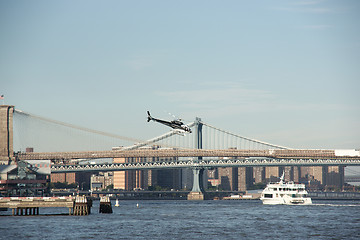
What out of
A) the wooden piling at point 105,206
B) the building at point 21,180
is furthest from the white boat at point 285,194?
the wooden piling at point 105,206

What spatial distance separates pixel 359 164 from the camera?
17388cm

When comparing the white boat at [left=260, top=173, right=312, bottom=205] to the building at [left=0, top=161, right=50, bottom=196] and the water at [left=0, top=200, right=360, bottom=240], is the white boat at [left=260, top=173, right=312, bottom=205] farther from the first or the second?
the building at [left=0, top=161, right=50, bottom=196]

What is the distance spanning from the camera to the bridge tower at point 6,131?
186 metres

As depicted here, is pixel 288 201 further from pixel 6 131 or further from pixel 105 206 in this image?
pixel 6 131

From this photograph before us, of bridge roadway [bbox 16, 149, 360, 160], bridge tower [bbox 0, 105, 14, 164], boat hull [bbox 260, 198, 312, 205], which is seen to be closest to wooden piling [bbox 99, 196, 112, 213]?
boat hull [bbox 260, 198, 312, 205]

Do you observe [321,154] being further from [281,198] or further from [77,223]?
[77,223]

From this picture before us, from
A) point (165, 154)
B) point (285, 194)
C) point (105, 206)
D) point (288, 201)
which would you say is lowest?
point (105, 206)

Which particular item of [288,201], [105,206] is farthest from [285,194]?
[105,206]

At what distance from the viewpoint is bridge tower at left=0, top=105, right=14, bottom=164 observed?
7318 inches

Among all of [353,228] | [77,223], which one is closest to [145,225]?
[77,223]

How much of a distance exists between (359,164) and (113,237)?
109237 millimetres

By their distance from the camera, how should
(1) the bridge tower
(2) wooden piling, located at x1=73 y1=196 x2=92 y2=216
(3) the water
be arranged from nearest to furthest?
1. (3) the water
2. (2) wooden piling, located at x1=73 y1=196 x2=92 y2=216
3. (1) the bridge tower

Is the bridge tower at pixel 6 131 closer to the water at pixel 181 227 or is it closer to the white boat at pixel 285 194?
the white boat at pixel 285 194

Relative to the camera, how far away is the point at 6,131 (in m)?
190
